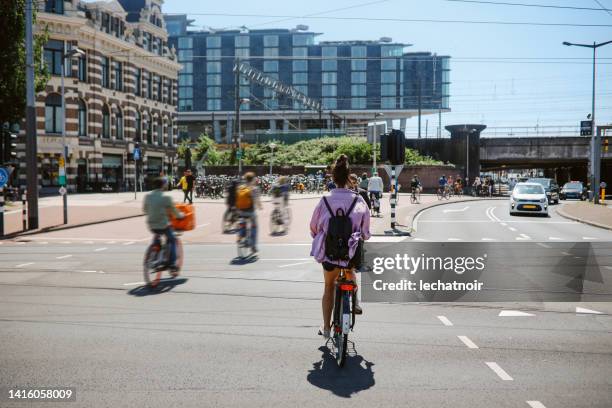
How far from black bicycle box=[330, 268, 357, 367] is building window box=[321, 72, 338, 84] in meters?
94.6

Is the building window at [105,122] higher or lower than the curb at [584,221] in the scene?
higher

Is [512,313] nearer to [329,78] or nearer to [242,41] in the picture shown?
[329,78]

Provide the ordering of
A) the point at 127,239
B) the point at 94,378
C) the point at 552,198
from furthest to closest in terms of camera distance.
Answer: the point at 552,198 < the point at 127,239 < the point at 94,378

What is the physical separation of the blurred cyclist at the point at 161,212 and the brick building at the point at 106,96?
30.7 metres

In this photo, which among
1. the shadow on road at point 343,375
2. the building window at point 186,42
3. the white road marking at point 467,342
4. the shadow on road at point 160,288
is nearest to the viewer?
the shadow on road at point 343,375

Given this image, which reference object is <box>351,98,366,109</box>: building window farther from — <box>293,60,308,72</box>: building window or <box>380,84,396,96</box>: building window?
<box>293,60,308,72</box>: building window

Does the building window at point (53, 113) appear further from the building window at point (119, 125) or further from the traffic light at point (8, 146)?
the traffic light at point (8, 146)

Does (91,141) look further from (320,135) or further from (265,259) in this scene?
(265,259)

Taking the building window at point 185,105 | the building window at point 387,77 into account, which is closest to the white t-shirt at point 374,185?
the building window at point 387,77

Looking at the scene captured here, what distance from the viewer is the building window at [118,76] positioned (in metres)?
53.0

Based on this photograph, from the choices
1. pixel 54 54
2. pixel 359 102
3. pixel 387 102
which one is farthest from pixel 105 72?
pixel 387 102

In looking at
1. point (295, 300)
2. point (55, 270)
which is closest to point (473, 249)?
point (295, 300)

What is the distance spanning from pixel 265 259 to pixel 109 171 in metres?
41.6

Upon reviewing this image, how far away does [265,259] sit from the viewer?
1373 cm
